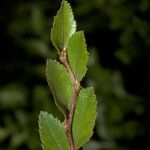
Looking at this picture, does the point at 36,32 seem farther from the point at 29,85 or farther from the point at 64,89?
the point at 64,89

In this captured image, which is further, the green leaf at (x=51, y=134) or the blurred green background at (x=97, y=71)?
the blurred green background at (x=97, y=71)

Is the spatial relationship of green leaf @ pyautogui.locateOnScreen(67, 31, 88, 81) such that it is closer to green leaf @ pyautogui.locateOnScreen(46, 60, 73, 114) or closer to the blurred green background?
green leaf @ pyautogui.locateOnScreen(46, 60, 73, 114)

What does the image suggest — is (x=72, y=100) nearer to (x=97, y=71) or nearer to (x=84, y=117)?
(x=84, y=117)

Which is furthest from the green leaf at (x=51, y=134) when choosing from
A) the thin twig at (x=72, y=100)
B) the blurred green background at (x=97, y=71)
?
the blurred green background at (x=97, y=71)

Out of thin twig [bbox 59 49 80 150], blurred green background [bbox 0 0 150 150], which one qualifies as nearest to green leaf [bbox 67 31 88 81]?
thin twig [bbox 59 49 80 150]

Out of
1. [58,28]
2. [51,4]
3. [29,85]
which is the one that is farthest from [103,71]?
[58,28]

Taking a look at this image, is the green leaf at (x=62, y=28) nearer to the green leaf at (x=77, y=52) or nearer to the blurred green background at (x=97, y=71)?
the green leaf at (x=77, y=52)

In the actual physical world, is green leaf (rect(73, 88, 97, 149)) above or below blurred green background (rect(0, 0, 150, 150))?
above
